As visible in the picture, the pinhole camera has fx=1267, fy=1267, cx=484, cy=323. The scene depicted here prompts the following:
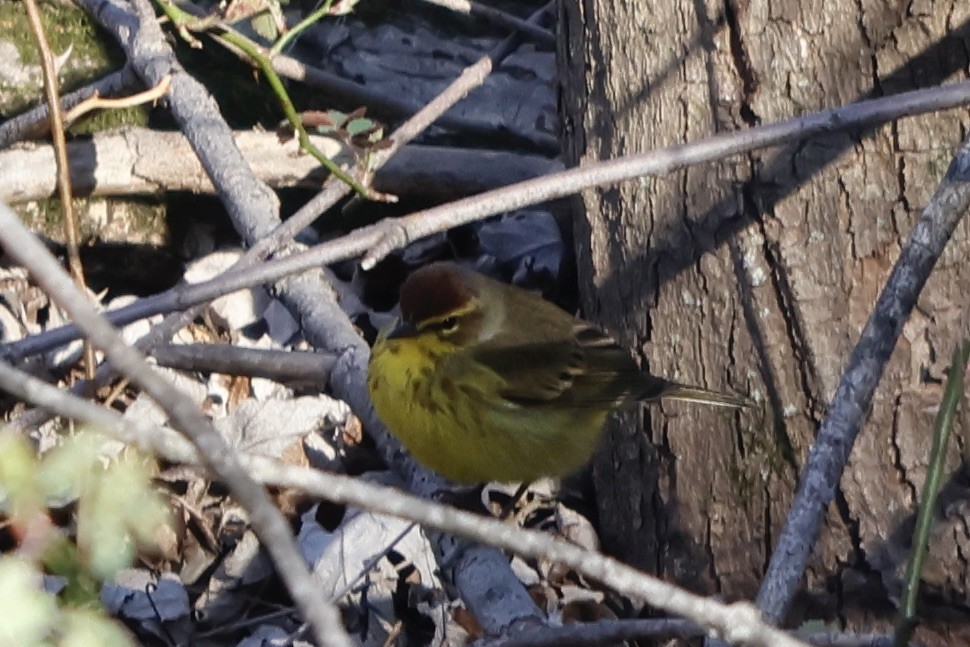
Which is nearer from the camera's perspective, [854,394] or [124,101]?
[854,394]

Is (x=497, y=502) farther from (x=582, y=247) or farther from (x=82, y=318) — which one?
(x=82, y=318)

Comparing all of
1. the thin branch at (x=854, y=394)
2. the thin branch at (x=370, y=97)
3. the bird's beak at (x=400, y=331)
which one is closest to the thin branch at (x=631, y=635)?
the thin branch at (x=854, y=394)

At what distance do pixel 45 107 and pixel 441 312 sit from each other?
6.76 feet

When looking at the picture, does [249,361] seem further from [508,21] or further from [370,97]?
[508,21]

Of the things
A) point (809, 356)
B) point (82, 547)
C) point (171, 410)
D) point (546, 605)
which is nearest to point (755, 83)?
point (809, 356)

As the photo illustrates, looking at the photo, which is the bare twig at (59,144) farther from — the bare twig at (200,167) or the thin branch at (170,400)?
the thin branch at (170,400)

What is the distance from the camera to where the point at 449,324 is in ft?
14.2

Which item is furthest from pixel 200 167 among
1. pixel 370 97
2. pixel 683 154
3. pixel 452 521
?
pixel 452 521

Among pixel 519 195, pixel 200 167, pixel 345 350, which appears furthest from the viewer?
pixel 200 167

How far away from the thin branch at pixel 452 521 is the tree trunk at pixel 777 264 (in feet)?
7.91

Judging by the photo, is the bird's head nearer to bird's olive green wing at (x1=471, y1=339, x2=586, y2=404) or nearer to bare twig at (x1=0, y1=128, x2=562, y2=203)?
bird's olive green wing at (x1=471, y1=339, x2=586, y2=404)

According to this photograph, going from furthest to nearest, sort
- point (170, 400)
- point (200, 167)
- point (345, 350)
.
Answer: point (200, 167), point (345, 350), point (170, 400)

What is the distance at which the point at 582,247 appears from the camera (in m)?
4.40

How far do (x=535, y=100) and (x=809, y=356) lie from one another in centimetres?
299
